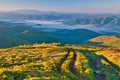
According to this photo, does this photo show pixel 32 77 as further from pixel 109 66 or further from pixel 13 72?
pixel 109 66

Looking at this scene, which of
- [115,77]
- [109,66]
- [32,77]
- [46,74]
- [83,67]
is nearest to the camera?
[32,77]

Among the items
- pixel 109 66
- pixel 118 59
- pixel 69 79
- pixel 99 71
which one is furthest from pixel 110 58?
pixel 69 79

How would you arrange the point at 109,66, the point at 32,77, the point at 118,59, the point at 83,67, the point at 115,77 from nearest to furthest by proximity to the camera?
1. the point at 32,77
2. the point at 115,77
3. the point at 83,67
4. the point at 109,66
5. the point at 118,59

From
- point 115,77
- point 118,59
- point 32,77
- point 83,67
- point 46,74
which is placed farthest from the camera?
point 118,59

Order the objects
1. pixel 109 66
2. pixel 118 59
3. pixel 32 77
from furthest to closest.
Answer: pixel 118 59 → pixel 109 66 → pixel 32 77

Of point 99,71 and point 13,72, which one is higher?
point 13,72

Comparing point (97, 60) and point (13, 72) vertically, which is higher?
point (13, 72)

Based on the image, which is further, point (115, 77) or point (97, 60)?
point (97, 60)

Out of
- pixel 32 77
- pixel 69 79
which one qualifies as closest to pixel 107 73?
pixel 69 79

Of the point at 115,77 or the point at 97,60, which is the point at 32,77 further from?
the point at 97,60
